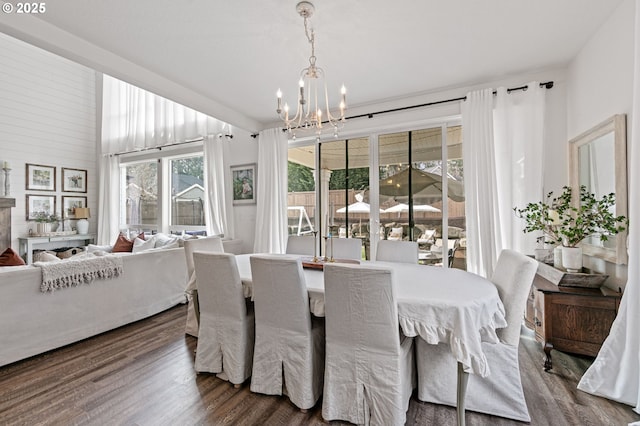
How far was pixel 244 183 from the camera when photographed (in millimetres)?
4898

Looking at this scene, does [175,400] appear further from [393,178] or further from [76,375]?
[393,178]

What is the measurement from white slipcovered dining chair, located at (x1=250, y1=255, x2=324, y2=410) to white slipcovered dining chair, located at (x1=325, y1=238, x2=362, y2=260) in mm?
1088

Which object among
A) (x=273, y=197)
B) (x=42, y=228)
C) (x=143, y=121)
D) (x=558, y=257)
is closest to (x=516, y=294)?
(x=558, y=257)

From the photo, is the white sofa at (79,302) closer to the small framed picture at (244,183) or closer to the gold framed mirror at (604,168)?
the small framed picture at (244,183)

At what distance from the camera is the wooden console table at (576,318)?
2.04 metres

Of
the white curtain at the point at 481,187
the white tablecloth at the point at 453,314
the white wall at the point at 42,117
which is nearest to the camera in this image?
the white tablecloth at the point at 453,314

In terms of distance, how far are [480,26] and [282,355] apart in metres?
2.90

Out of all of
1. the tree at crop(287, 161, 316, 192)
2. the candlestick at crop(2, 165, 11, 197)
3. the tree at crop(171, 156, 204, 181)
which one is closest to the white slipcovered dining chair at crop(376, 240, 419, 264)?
the tree at crop(287, 161, 316, 192)

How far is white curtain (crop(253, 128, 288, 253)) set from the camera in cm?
447

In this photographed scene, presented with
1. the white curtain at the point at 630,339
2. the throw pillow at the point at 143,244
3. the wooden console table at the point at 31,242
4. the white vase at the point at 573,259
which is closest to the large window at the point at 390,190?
the white vase at the point at 573,259

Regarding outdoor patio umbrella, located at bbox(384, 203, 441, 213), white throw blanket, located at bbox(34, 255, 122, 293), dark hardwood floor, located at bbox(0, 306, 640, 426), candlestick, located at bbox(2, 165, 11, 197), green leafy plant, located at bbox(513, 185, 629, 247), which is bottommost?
dark hardwood floor, located at bbox(0, 306, 640, 426)

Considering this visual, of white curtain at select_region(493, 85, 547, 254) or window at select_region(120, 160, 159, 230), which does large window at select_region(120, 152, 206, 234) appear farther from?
white curtain at select_region(493, 85, 547, 254)

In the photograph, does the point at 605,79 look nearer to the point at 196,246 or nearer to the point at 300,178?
the point at 300,178

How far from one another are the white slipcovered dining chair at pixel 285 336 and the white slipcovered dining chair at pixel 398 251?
3.70 feet
